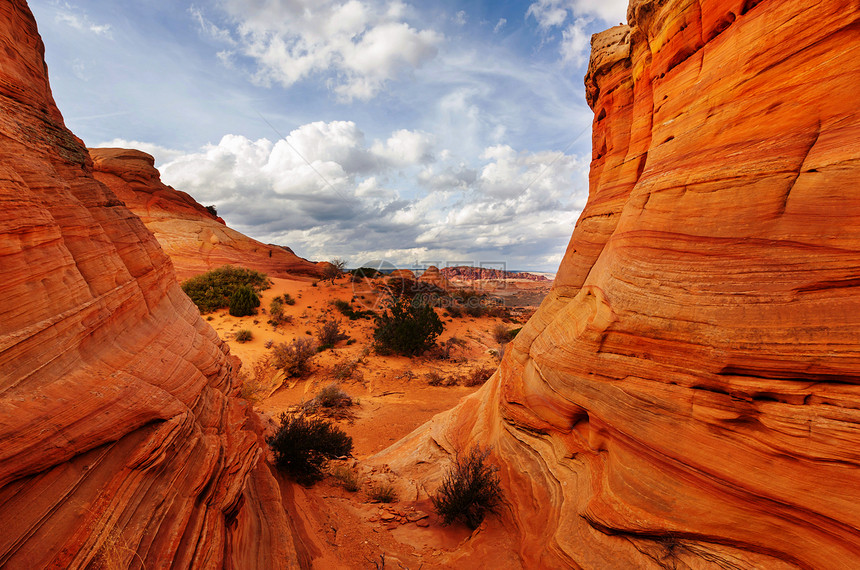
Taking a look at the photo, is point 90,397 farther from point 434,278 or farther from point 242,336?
point 434,278

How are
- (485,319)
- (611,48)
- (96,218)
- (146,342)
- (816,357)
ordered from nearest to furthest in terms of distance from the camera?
(816,357)
(146,342)
(96,218)
(611,48)
(485,319)

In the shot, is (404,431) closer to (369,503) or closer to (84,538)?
(369,503)

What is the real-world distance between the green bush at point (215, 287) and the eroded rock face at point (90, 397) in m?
16.5

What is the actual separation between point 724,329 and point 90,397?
217 inches

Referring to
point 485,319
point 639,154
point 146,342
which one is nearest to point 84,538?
point 146,342

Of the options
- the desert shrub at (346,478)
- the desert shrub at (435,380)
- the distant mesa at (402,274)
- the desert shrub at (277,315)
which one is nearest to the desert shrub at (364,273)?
the distant mesa at (402,274)

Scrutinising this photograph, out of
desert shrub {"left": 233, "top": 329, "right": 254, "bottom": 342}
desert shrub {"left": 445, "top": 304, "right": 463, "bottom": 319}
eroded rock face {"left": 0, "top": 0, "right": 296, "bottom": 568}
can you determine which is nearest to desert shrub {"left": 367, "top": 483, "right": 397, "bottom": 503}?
eroded rock face {"left": 0, "top": 0, "right": 296, "bottom": 568}

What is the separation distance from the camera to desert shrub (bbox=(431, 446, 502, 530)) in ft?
17.4

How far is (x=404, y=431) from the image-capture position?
10.3 meters

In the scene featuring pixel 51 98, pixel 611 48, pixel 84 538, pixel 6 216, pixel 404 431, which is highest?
pixel 611 48

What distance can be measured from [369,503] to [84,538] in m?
4.47

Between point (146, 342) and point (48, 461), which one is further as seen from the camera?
point (146, 342)

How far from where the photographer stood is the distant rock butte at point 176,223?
26875 mm

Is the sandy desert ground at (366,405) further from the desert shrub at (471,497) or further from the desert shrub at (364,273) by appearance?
the desert shrub at (364,273)
